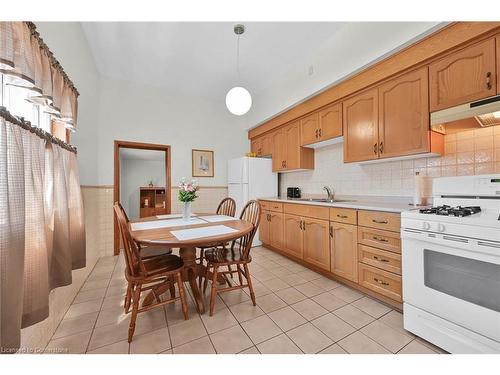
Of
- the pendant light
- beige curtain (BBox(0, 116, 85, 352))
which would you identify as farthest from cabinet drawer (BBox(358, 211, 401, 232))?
beige curtain (BBox(0, 116, 85, 352))

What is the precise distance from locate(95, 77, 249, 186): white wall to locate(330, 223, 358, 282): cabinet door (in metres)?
2.66

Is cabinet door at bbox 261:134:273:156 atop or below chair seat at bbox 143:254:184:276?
atop

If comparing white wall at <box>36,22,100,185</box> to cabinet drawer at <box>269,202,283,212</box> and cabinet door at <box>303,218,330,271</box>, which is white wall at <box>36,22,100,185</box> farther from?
cabinet door at <box>303,218,330,271</box>

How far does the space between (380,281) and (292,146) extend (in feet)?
7.21

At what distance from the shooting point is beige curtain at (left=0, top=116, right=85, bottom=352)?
2.72 ft

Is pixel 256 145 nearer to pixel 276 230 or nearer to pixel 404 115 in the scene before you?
pixel 276 230

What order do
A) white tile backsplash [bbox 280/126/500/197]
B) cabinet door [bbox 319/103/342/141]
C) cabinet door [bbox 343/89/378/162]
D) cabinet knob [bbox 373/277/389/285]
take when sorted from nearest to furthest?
white tile backsplash [bbox 280/126/500/197] → cabinet knob [bbox 373/277/389/285] → cabinet door [bbox 343/89/378/162] → cabinet door [bbox 319/103/342/141]

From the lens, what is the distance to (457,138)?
1805 mm

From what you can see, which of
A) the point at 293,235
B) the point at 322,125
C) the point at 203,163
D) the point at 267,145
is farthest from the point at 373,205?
the point at 203,163

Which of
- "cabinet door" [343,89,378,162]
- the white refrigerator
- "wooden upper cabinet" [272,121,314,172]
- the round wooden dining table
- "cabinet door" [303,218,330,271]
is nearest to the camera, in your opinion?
the round wooden dining table

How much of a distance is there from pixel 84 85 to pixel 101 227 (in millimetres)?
2068

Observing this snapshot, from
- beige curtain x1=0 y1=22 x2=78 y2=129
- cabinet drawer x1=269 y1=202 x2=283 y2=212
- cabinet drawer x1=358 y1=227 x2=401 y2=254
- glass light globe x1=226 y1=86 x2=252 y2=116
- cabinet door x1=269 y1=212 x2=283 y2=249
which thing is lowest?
cabinet door x1=269 y1=212 x2=283 y2=249
